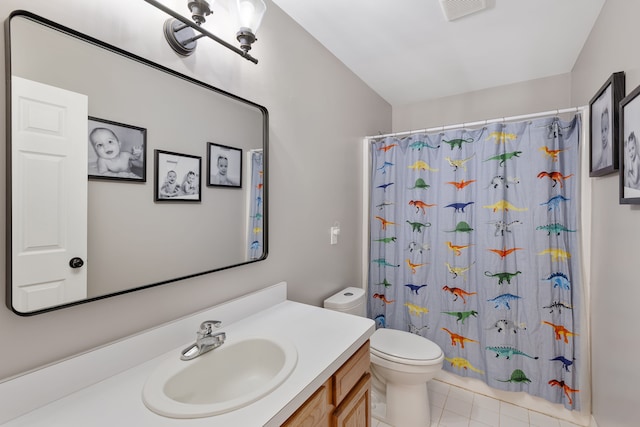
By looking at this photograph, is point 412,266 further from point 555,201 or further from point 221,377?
point 221,377

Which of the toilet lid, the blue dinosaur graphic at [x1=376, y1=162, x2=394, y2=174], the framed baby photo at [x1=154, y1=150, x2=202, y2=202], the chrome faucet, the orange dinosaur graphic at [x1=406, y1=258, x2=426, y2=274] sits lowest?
the toilet lid

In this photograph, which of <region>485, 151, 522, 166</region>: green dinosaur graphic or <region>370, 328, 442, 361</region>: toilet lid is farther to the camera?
<region>485, 151, 522, 166</region>: green dinosaur graphic

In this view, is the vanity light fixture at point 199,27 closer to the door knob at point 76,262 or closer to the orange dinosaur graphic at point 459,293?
the door knob at point 76,262

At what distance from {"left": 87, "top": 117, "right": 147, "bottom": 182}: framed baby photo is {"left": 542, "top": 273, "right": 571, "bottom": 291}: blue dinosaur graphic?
229 centimetres

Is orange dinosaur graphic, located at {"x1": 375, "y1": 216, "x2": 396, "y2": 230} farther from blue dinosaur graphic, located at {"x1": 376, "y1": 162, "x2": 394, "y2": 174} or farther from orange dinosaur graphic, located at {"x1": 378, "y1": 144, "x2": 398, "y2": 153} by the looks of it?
orange dinosaur graphic, located at {"x1": 378, "y1": 144, "x2": 398, "y2": 153}

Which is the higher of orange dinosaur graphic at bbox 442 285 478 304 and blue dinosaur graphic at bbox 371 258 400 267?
blue dinosaur graphic at bbox 371 258 400 267

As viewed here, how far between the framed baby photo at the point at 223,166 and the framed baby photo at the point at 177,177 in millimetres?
53

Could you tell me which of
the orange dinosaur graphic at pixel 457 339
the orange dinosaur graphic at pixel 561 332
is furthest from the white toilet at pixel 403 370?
the orange dinosaur graphic at pixel 561 332

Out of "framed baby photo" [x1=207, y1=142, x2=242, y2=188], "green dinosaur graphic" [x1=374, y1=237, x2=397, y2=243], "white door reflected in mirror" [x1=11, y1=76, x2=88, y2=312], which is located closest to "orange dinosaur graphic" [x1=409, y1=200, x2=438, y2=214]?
"green dinosaur graphic" [x1=374, y1=237, x2=397, y2=243]

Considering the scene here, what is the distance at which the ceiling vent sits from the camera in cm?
145

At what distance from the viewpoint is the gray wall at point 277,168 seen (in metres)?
0.81

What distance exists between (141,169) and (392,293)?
2.01m

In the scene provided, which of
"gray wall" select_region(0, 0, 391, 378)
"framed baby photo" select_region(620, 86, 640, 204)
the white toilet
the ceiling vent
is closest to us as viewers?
"gray wall" select_region(0, 0, 391, 378)

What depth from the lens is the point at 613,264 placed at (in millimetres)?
1410
